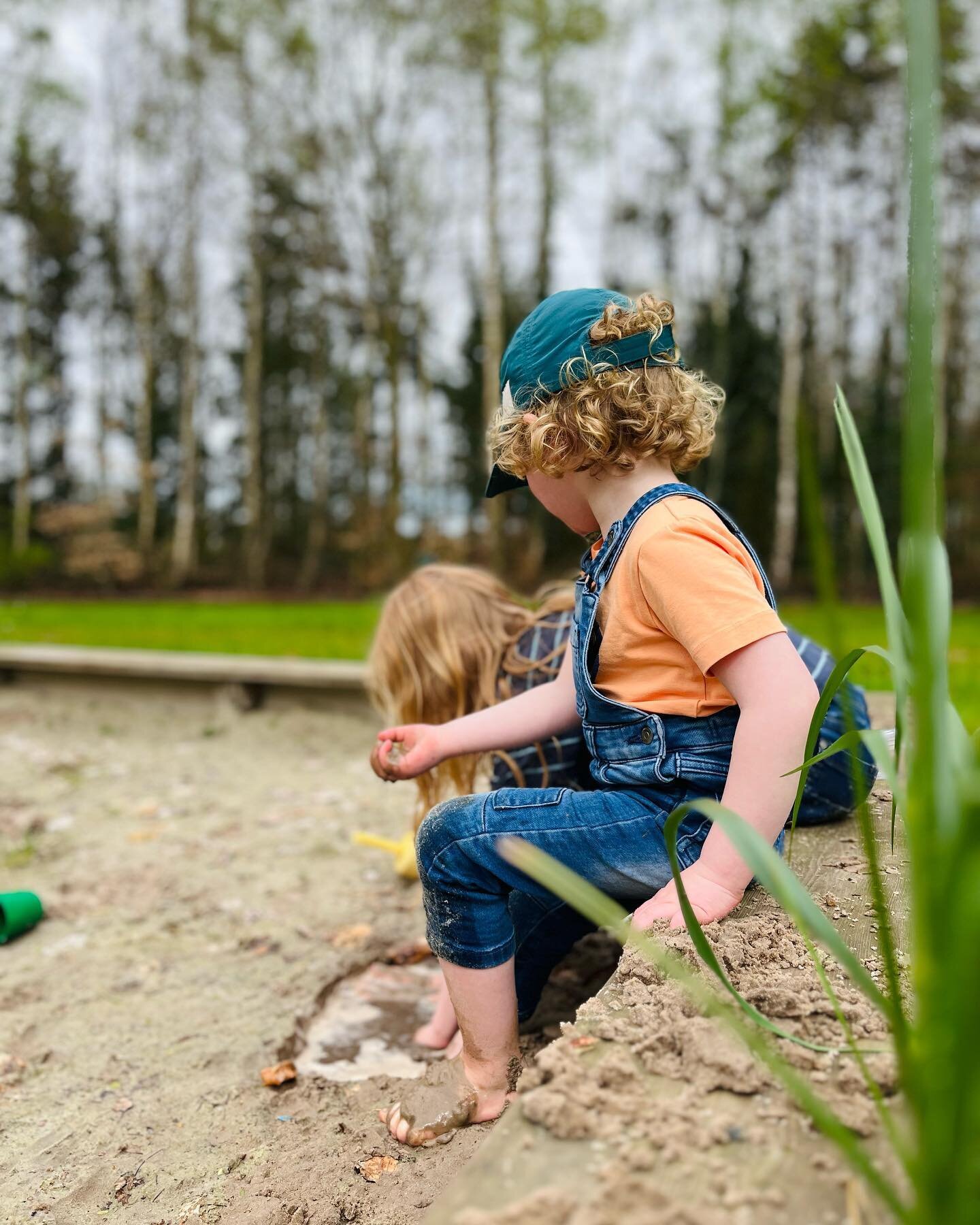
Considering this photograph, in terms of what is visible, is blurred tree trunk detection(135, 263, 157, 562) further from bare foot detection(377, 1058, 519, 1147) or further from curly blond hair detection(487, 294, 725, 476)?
bare foot detection(377, 1058, 519, 1147)

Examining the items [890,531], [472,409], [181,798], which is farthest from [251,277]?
[181,798]

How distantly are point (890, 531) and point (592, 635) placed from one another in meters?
15.7

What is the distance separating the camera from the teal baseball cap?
64.3 inches

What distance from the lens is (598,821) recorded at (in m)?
1.51

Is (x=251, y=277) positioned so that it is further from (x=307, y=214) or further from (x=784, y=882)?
(x=784, y=882)

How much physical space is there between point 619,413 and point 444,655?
918 millimetres

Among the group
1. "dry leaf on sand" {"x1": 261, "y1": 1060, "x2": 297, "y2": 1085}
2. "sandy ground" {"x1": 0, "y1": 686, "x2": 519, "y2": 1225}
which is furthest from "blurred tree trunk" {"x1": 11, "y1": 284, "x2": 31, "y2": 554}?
"dry leaf on sand" {"x1": 261, "y1": 1060, "x2": 297, "y2": 1085}

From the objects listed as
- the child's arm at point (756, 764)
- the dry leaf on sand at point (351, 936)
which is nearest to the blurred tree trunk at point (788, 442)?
the dry leaf on sand at point (351, 936)

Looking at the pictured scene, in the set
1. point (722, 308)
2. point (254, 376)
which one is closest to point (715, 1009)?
point (722, 308)

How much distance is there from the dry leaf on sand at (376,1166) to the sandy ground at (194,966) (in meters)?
0.02

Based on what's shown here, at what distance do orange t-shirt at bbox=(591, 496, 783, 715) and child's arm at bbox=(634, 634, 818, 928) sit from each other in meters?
0.04

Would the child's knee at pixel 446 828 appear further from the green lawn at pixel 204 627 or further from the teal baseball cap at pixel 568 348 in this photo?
the green lawn at pixel 204 627

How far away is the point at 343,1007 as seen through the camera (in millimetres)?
2170

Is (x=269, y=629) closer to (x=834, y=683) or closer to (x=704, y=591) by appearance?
(x=704, y=591)
